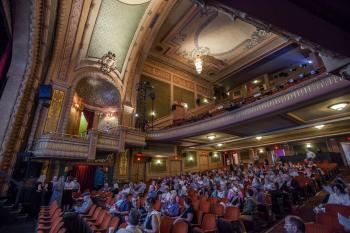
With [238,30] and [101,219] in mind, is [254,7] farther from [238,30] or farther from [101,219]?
[238,30]

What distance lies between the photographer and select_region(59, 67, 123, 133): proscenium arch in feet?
29.7

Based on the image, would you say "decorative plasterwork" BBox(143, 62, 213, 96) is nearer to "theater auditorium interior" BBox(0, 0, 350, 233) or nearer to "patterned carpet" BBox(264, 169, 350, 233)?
"theater auditorium interior" BBox(0, 0, 350, 233)

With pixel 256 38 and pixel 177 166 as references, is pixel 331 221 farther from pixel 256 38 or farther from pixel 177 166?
pixel 256 38

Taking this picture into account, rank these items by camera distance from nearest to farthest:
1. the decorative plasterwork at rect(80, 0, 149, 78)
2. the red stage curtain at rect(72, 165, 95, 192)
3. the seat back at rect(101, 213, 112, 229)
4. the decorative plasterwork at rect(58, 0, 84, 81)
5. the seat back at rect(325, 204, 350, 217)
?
the seat back at rect(325, 204, 350, 217) → the seat back at rect(101, 213, 112, 229) → the decorative plasterwork at rect(58, 0, 84, 81) → the decorative plasterwork at rect(80, 0, 149, 78) → the red stage curtain at rect(72, 165, 95, 192)

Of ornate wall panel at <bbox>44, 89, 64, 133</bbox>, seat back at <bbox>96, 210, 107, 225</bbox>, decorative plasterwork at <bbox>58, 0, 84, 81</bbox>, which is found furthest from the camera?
decorative plasterwork at <bbox>58, 0, 84, 81</bbox>

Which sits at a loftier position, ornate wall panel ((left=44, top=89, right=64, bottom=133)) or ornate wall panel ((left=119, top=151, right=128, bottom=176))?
ornate wall panel ((left=44, top=89, right=64, bottom=133))

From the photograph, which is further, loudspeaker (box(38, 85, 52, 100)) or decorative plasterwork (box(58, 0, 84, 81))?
decorative plasterwork (box(58, 0, 84, 81))

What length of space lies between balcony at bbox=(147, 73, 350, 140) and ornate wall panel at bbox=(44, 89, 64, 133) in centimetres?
569

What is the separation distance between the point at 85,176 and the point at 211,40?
1175 cm

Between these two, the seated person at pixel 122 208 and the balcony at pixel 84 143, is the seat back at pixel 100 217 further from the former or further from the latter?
the balcony at pixel 84 143

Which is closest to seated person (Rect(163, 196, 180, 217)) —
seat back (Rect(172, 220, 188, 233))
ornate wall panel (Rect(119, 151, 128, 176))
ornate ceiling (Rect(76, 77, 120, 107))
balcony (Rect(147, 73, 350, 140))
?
seat back (Rect(172, 220, 188, 233))

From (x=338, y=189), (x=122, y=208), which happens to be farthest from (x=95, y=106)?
(x=338, y=189)

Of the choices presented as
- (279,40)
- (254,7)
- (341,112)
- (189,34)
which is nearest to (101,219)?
(254,7)

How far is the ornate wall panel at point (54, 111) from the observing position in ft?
28.0
